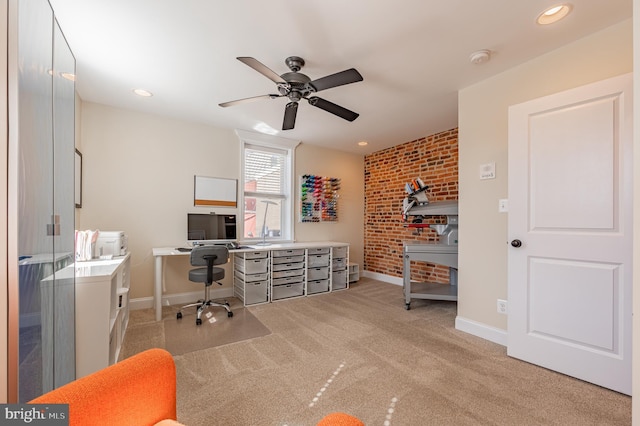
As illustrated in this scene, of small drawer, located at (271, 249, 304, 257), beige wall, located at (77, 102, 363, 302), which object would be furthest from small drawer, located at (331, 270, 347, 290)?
beige wall, located at (77, 102, 363, 302)

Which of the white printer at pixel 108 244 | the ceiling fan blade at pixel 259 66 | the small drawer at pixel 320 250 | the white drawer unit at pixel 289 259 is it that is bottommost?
the white drawer unit at pixel 289 259

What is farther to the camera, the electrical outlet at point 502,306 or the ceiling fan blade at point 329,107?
the electrical outlet at point 502,306

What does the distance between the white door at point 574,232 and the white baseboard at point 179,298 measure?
341cm

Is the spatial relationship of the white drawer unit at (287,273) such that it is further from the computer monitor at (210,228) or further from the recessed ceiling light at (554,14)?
the recessed ceiling light at (554,14)

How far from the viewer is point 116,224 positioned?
3334 millimetres

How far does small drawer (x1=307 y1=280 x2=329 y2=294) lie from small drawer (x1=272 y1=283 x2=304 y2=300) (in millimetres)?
164

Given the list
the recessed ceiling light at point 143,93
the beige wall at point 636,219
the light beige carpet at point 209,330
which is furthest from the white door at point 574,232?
the recessed ceiling light at point 143,93

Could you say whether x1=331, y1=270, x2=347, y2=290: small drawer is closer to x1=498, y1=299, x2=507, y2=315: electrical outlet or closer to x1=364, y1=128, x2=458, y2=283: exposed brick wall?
x1=364, y1=128, x2=458, y2=283: exposed brick wall

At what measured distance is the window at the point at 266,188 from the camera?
4.29 m

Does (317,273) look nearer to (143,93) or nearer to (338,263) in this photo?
(338,263)

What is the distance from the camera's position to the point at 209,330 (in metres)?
2.82

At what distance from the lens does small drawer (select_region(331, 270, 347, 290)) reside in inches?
175

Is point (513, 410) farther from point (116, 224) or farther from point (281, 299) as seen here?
point (116, 224)

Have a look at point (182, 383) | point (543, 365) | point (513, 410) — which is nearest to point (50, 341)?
point (182, 383)
